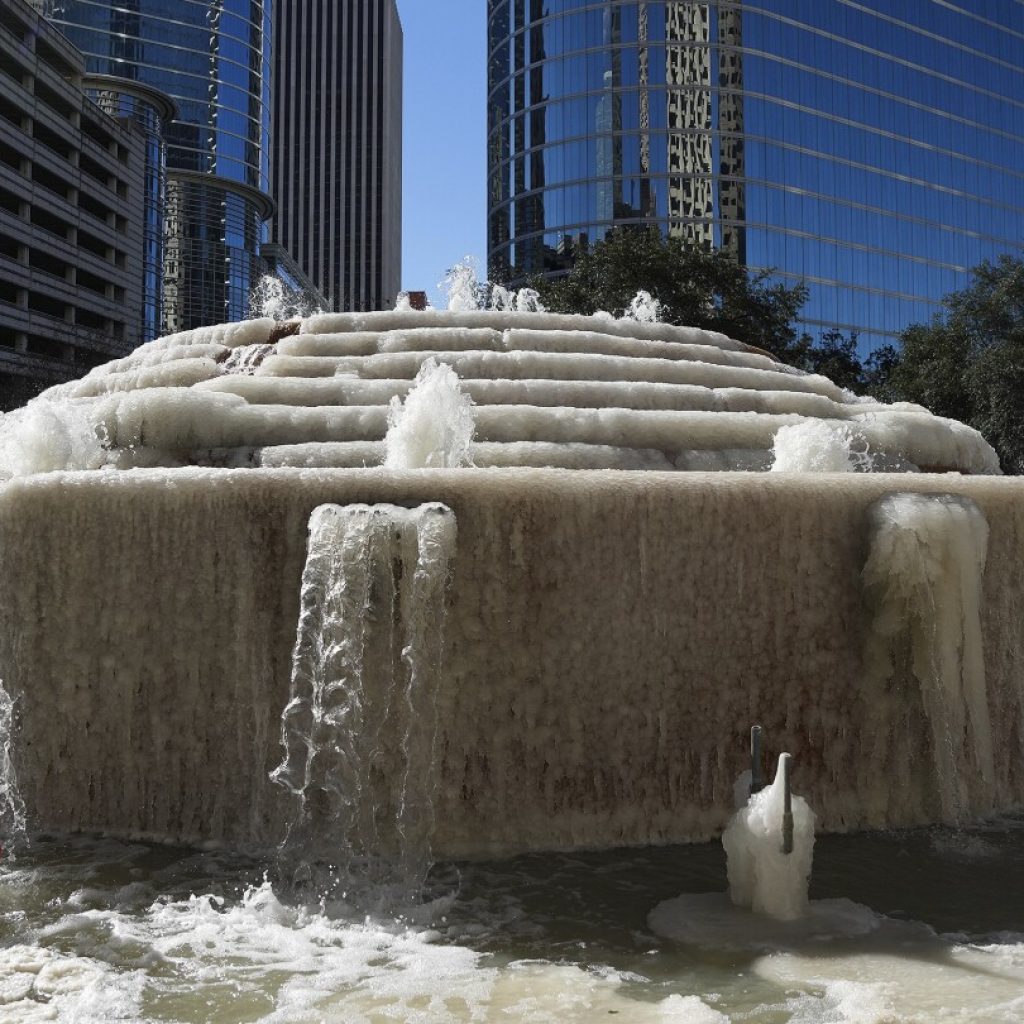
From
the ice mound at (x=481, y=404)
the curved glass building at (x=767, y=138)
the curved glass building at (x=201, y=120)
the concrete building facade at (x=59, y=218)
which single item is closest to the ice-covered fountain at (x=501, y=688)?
the ice mound at (x=481, y=404)

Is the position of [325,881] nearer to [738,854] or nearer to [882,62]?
[738,854]

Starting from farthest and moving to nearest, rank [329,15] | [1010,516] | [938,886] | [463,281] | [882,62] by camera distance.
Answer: [329,15] → [882,62] → [463,281] → [1010,516] → [938,886]

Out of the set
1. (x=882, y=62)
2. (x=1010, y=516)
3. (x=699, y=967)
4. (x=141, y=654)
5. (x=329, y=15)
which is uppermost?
(x=329, y=15)

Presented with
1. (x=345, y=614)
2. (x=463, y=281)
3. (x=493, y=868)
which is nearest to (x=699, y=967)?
A: (x=493, y=868)

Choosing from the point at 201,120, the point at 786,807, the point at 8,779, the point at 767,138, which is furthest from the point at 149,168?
the point at 786,807

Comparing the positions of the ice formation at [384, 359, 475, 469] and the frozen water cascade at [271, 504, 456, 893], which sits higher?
the ice formation at [384, 359, 475, 469]

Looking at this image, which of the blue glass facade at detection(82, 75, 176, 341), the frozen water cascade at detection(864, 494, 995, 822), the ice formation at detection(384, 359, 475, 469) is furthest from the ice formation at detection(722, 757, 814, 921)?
the blue glass facade at detection(82, 75, 176, 341)

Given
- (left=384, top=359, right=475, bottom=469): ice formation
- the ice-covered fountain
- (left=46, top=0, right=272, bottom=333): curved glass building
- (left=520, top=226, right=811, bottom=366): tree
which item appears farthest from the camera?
(left=46, top=0, right=272, bottom=333): curved glass building

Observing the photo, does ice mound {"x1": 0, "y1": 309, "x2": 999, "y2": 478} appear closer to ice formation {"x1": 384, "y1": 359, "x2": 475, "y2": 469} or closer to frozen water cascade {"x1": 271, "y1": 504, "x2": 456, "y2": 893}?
ice formation {"x1": 384, "y1": 359, "x2": 475, "y2": 469}

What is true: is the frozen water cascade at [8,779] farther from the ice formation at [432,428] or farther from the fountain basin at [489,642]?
the ice formation at [432,428]

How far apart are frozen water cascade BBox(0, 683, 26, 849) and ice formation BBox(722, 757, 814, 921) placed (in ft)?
12.9

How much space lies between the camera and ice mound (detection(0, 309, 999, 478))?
8.48 metres

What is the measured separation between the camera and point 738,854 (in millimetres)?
5359

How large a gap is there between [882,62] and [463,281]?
50883mm
